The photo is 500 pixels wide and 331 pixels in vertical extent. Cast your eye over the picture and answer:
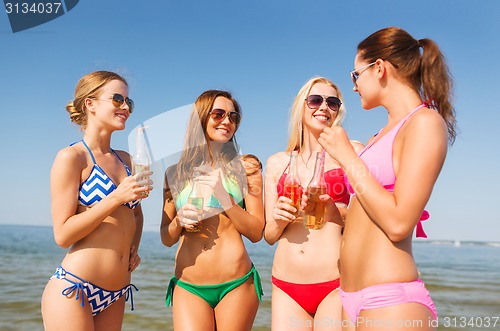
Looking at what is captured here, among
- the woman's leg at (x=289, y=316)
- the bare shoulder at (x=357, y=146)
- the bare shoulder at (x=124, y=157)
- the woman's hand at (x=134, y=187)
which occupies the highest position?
the bare shoulder at (x=124, y=157)

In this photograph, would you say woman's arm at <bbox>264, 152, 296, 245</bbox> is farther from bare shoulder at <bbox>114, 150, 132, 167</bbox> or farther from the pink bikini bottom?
bare shoulder at <bbox>114, 150, 132, 167</bbox>

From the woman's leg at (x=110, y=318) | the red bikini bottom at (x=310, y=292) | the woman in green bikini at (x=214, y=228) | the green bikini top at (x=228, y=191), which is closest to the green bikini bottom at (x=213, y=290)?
the woman in green bikini at (x=214, y=228)

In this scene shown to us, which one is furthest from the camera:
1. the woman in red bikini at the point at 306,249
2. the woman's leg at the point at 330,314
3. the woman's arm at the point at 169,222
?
the woman's arm at the point at 169,222

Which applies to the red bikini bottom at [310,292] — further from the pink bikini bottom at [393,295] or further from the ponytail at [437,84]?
the ponytail at [437,84]

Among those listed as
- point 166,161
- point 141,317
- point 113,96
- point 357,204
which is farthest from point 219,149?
point 141,317

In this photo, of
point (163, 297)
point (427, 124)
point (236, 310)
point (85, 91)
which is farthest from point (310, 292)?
point (163, 297)

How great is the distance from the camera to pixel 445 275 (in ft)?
63.3

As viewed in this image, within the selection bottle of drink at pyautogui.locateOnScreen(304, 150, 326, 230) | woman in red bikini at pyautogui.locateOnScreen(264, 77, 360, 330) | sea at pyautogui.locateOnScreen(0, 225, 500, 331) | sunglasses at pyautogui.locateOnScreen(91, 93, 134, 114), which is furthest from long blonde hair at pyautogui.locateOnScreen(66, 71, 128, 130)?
sea at pyautogui.locateOnScreen(0, 225, 500, 331)

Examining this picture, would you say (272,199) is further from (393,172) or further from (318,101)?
(393,172)

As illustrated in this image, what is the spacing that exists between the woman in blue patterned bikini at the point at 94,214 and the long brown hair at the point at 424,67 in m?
2.11

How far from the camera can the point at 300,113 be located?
4.58 meters

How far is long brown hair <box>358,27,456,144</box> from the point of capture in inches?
110

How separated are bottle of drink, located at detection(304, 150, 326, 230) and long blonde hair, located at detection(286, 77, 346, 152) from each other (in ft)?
3.64

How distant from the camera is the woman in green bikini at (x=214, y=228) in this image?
415 cm
